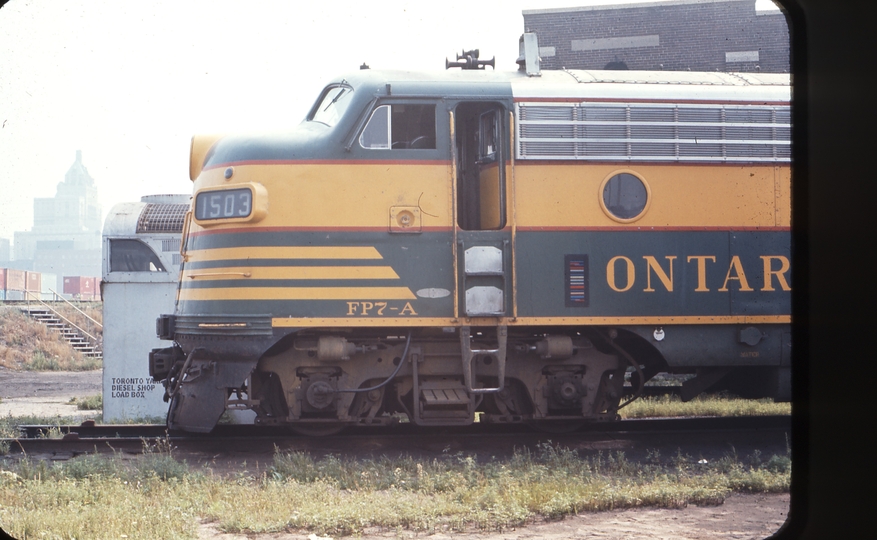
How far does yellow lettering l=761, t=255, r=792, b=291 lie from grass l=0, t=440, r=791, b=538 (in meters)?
2.00

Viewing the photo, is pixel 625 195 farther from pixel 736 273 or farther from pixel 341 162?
pixel 341 162

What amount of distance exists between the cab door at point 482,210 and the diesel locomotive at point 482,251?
2cm

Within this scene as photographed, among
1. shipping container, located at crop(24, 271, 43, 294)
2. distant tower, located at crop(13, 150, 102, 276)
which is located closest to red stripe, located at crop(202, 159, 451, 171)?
shipping container, located at crop(24, 271, 43, 294)

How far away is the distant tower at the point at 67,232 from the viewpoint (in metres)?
99.0

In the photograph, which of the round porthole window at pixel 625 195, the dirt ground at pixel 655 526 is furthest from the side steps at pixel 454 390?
the dirt ground at pixel 655 526

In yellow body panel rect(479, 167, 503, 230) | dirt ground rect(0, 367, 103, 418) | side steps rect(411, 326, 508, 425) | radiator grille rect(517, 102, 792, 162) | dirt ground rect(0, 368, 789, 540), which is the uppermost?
radiator grille rect(517, 102, 792, 162)

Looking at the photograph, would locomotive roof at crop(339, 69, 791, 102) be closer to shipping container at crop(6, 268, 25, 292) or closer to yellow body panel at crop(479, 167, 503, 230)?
yellow body panel at crop(479, 167, 503, 230)

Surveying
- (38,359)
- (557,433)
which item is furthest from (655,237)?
(38,359)

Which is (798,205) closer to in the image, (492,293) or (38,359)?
(492,293)

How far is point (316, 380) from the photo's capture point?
8.06 m

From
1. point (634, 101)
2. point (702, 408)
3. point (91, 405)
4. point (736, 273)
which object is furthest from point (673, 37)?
point (91, 405)

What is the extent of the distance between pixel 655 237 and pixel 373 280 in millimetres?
3194

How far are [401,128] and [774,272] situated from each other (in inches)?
179

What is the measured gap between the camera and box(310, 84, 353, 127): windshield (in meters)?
8.37
